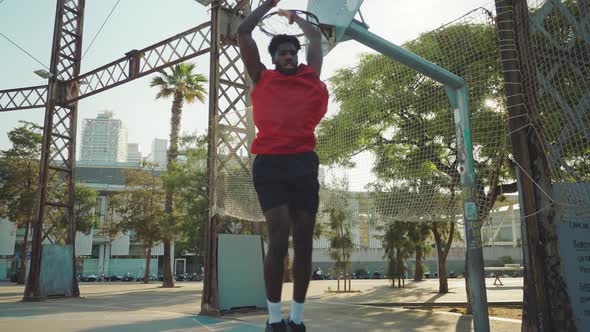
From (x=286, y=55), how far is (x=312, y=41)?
1.42ft

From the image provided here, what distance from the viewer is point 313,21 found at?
122 inches

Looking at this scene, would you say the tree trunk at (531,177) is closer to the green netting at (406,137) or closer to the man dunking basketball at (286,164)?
the green netting at (406,137)

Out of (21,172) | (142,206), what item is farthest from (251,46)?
(21,172)

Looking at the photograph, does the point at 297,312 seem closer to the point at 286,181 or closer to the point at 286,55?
the point at 286,181

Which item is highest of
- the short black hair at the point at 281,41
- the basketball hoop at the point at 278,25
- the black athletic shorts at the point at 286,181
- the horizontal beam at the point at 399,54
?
the horizontal beam at the point at 399,54

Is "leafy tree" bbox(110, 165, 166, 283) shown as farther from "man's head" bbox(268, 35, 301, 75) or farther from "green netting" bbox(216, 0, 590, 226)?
"man's head" bbox(268, 35, 301, 75)

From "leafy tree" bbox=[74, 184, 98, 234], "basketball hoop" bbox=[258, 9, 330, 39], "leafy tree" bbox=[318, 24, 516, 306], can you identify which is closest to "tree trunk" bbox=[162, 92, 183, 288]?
"leafy tree" bbox=[74, 184, 98, 234]

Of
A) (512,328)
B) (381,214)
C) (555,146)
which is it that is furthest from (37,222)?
(555,146)

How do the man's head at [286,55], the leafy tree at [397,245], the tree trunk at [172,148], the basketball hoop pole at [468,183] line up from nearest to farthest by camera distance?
1. the man's head at [286,55]
2. the basketball hoop pole at [468,183]
3. the leafy tree at [397,245]
4. the tree trunk at [172,148]

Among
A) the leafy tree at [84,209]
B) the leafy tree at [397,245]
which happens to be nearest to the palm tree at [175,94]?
the leafy tree at [84,209]

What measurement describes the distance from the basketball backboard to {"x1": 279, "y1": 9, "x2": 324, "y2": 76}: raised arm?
1407 millimetres

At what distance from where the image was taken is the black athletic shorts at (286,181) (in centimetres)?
223

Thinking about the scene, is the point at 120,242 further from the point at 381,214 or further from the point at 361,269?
the point at 381,214

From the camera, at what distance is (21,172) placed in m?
29.3
